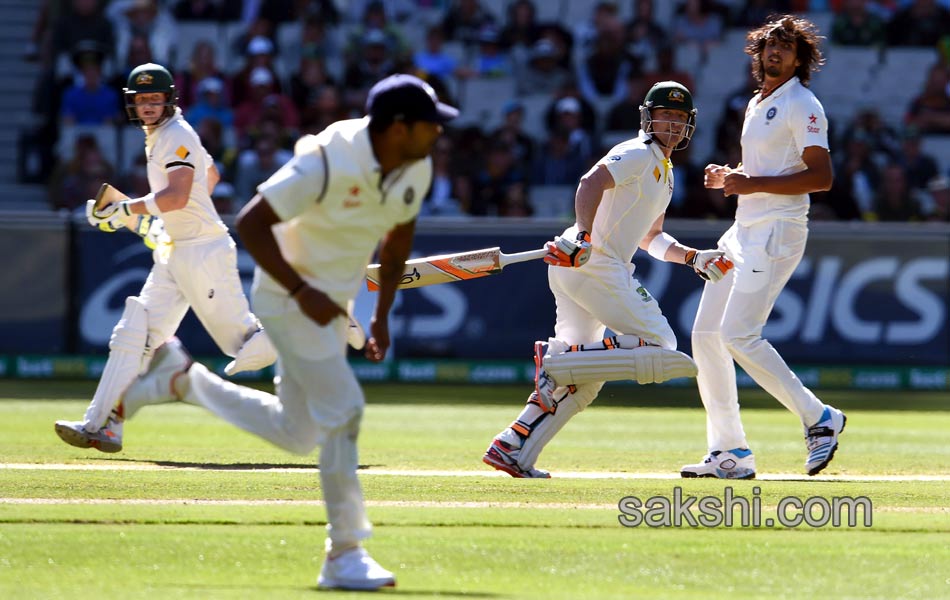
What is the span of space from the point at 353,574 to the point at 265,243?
3.90 ft

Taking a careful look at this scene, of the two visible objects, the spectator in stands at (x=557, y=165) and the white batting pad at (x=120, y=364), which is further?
the spectator in stands at (x=557, y=165)

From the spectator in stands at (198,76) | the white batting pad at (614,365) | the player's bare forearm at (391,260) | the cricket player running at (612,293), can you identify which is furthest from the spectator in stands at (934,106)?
the player's bare forearm at (391,260)

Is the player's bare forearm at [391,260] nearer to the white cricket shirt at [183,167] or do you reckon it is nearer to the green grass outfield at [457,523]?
the green grass outfield at [457,523]

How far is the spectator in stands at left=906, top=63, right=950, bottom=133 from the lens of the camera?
19.8 meters

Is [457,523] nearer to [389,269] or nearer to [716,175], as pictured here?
[389,269]

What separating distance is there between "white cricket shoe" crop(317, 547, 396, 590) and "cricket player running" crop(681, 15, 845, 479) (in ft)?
11.3

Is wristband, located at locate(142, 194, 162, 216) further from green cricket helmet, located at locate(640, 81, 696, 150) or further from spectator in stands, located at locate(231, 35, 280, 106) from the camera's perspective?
spectator in stands, located at locate(231, 35, 280, 106)

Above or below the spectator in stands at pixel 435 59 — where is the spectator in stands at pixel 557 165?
below

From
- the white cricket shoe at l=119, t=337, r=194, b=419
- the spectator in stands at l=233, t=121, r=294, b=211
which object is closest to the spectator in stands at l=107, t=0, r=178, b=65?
the spectator in stands at l=233, t=121, r=294, b=211

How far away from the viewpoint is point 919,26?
2097cm

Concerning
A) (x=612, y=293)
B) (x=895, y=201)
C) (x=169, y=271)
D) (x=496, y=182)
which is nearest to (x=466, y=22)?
(x=496, y=182)

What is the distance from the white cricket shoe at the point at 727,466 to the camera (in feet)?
27.4

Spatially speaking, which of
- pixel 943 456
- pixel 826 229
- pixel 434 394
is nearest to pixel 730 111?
pixel 826 229

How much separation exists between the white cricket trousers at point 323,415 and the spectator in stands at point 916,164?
1433 cm
